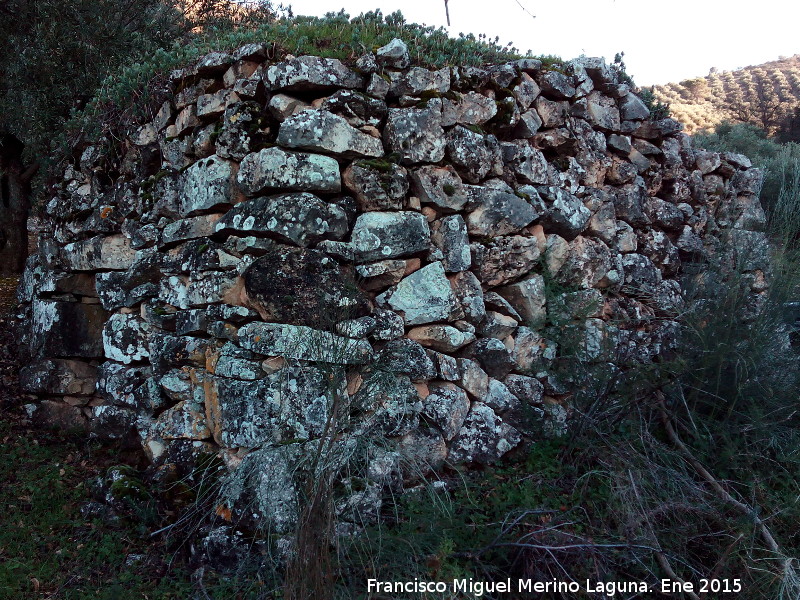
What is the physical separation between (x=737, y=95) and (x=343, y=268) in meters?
17.5

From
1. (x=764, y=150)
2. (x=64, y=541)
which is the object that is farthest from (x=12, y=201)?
(x=764, y=150)

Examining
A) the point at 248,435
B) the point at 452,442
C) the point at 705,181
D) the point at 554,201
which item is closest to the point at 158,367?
the point at 248,435

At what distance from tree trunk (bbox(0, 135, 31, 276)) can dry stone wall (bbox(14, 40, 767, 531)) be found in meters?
2.57

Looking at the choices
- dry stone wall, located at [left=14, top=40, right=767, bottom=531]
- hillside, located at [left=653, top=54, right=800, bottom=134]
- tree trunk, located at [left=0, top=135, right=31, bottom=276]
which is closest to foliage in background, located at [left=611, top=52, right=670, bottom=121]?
dry stone wall, located at [left=14, top=40, right=767, bottom=531]

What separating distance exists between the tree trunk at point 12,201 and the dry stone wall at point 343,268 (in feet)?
8.42

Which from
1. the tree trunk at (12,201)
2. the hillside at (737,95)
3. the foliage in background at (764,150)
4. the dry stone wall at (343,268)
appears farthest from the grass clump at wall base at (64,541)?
the hillside at (737,95)

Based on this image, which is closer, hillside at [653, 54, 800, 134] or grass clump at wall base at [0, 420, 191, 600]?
grass clump at wall base at [0, 420, 191, 600]

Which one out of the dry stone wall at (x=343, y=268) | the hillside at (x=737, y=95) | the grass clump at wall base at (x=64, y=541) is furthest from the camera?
the hillside at (x=737, y=95)

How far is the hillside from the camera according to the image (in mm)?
15555

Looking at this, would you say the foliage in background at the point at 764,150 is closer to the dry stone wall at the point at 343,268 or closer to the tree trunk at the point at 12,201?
the dry stone wall at the point at 343,268

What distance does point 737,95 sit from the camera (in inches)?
691

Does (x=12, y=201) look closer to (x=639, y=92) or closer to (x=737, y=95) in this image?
(x=639, y=92)

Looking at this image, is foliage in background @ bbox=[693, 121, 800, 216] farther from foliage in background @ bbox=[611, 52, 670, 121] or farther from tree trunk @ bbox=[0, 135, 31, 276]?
tree trunk @ bbox=[0, 135, 31, 276]

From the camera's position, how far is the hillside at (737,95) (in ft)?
51.0
